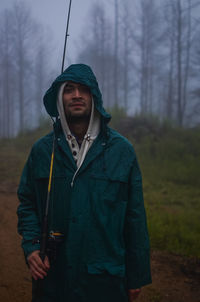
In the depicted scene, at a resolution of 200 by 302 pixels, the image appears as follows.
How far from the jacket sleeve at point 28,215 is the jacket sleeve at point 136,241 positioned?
775mm

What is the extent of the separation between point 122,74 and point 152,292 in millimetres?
28289

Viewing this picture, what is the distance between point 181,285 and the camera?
13.2 ft

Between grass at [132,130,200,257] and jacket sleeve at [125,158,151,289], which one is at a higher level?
jacket sleeve at [125,158,151,289]

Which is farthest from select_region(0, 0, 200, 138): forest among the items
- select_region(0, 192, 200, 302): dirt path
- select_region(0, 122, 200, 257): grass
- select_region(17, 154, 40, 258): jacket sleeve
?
select_region(17, 154, 40, 258): jacket sleeve

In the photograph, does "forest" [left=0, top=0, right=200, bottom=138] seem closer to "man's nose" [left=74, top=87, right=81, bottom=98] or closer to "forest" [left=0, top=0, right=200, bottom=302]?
"forest" [left=0, top=0, right=200, bottom=302]

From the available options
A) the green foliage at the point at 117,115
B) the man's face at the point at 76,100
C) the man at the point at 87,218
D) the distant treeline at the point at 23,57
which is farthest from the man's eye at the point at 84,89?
the green foliage at the point at 117,115

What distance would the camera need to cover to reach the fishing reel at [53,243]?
1928 mm

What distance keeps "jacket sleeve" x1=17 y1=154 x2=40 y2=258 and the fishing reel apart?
4.6 inches

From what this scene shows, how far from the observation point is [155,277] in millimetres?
4227

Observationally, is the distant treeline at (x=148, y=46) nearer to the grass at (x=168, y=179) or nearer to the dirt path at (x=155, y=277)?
the grass at (x=168, y=179)

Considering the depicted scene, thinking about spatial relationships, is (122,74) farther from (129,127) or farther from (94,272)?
(94,272)

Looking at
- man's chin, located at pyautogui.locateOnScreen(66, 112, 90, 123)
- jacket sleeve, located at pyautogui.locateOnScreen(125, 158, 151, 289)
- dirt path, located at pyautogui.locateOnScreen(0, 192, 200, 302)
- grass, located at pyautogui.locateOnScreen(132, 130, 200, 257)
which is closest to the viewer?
jacket sleeve, located at pyautogui.locateOnScreen(125, 158, 151, 289)

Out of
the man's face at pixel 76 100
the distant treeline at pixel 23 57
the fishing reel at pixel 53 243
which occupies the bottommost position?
the fishing reel at pixel 53 243

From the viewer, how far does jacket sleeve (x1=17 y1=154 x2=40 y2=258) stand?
2.02 m
